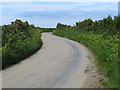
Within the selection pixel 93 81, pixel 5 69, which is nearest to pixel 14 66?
pixel 5 69

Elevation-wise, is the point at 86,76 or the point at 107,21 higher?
the point at 107,21

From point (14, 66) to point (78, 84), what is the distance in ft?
20.4

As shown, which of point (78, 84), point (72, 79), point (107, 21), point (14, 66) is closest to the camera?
point (78, 84)

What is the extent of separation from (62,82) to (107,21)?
26253 millimetres

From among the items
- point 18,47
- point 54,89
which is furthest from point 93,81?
point 18,47

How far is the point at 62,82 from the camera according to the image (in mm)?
12914

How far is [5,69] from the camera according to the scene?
54.0 feet

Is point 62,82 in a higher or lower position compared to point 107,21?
lower

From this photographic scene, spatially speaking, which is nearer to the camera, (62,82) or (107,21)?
(62,82)

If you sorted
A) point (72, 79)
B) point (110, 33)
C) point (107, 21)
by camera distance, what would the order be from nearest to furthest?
point (72, 79) < point (110, 33) < point (107, 21)

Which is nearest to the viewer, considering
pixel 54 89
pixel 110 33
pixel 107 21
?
pixel 54 89

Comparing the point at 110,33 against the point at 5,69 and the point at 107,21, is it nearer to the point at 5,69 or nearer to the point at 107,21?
the point at 107,21

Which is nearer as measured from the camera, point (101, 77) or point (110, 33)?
point (101, 77)

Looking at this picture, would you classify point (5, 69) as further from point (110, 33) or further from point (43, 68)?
point (110, 33)
